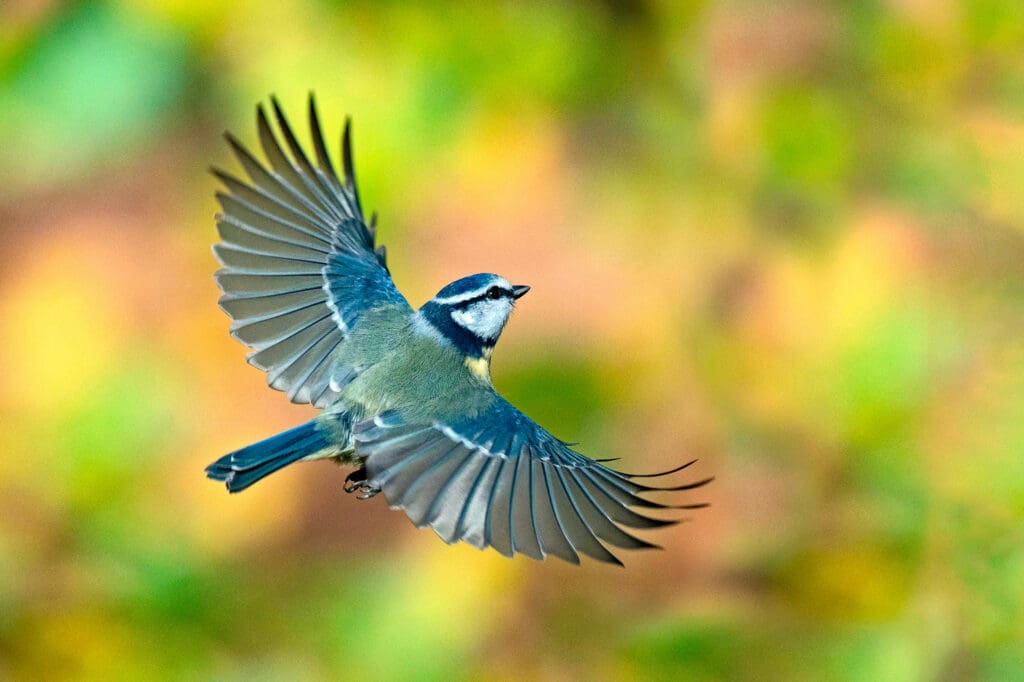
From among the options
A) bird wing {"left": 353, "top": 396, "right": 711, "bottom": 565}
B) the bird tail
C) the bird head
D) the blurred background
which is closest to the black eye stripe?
the bird head

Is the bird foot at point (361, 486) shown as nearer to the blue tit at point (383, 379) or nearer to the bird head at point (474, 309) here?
the blue tit at point (383, 379)

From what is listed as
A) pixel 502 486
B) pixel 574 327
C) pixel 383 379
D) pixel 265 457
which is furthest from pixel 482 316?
pixel 574 327

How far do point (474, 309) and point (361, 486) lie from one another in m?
0.34

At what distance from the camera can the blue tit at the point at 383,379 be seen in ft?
5.43

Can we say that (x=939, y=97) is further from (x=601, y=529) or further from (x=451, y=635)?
(x=601, y=529)

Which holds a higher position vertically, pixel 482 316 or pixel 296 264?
pixel 296 264

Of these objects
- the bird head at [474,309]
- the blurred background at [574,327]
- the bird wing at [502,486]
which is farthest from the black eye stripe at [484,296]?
the blurred background at [574,327]

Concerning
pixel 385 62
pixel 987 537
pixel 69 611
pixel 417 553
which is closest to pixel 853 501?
pixel 987 537

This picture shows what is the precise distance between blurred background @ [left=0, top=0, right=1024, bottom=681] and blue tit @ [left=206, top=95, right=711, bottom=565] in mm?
1003

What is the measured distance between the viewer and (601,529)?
64.4 inches

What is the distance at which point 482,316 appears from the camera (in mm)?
1926

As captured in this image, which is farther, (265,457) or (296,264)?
(296,264)

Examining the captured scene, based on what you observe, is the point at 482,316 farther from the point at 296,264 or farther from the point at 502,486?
A: the point at 296,264

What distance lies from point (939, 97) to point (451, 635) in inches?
82.0
